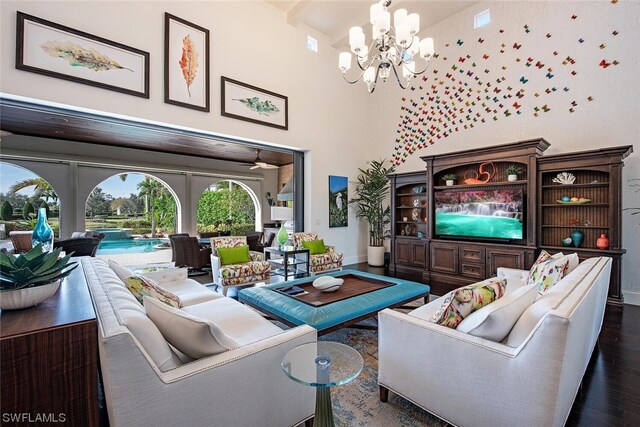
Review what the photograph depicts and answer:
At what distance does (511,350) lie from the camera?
1431mm

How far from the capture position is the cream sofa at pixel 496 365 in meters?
1.32

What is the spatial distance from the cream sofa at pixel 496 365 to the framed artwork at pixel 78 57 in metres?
4.54

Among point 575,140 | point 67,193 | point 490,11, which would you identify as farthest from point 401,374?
point 67,193

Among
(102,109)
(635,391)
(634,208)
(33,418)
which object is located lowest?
(635,391)

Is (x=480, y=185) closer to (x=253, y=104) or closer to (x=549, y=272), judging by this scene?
(x=549, y=272)

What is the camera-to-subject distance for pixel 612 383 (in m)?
2.14

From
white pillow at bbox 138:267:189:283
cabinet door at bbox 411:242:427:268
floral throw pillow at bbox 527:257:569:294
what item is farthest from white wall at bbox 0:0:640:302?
floral throw pillow at bbox 527:257:569:294

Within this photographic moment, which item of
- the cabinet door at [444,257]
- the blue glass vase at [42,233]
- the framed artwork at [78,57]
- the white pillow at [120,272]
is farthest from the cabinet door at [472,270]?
the framed artwork at [78,57]

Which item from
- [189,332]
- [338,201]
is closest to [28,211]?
[338,201]

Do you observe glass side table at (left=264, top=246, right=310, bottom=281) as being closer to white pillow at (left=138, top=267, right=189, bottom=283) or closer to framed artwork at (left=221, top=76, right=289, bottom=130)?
white pillow at (left=138, top=267, right=189, bottom=283)

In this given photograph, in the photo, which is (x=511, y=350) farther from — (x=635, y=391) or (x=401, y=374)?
(x=635, y=391)

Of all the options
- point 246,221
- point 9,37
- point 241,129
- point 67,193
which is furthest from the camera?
point 246,221

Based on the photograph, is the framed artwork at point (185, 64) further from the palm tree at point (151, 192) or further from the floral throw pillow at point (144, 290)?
the palm tree at point (151, 192)

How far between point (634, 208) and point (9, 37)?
8.11m
